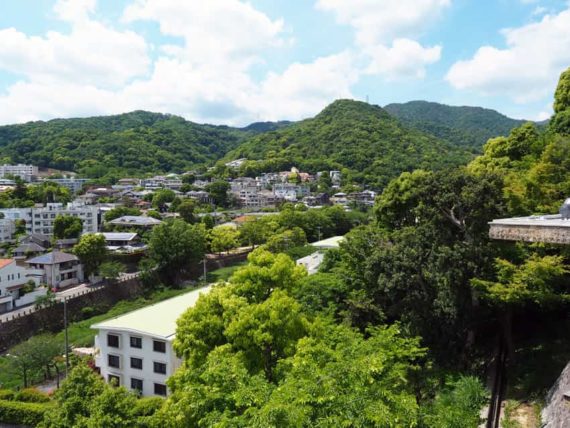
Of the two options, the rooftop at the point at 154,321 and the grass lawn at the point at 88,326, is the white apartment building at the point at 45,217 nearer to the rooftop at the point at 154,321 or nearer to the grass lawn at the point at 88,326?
the grass lawn at the point at 88,326

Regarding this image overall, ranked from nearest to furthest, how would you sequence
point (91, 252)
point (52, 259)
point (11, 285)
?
point (11, 285) → point (52, 259) → point (91, 252)

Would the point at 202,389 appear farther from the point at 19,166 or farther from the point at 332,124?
the point at 332,124

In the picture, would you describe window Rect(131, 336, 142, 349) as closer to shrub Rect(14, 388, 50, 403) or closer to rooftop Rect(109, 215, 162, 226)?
shrub Rect(14, 388, 50, 403)

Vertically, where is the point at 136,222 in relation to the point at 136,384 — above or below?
above

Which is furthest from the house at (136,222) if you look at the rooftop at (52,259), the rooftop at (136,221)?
the rooftop at (52,259)

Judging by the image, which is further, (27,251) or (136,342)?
(27,251)

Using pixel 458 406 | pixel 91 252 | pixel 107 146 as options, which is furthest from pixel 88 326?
pixel 107 146

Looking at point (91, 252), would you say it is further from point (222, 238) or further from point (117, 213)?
point (117, 213)
